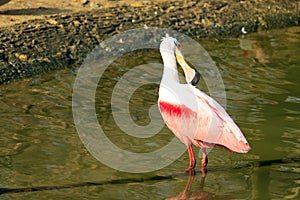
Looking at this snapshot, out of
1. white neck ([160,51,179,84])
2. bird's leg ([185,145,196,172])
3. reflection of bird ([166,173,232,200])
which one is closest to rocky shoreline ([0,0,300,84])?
white neck ([160,51,179,84])

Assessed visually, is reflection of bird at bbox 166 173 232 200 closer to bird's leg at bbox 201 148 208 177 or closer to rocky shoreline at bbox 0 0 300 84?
bird's leg at bbox 201 148 208 177

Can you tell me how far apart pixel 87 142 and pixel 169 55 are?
866mm

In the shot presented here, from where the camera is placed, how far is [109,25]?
8.05 m

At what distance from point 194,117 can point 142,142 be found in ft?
2.01

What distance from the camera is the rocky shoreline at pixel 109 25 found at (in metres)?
7.23

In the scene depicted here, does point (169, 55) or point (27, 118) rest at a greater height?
point (169, 55)

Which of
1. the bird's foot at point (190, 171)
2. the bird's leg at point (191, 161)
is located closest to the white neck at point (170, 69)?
the bird's leg at point (191, 161)

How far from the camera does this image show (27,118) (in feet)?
19.9

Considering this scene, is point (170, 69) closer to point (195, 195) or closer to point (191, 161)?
point (191, 161)

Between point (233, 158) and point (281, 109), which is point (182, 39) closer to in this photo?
point (281, 109)

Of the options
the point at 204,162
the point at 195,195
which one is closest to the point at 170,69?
the point at 204,162

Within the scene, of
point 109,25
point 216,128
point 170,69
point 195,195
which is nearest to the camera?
point 195,195

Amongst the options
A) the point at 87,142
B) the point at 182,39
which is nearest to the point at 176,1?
the point at 182,39

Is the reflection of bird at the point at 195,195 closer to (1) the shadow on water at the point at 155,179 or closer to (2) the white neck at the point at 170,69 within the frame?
(1) the shadow on water at the point at 155,179
